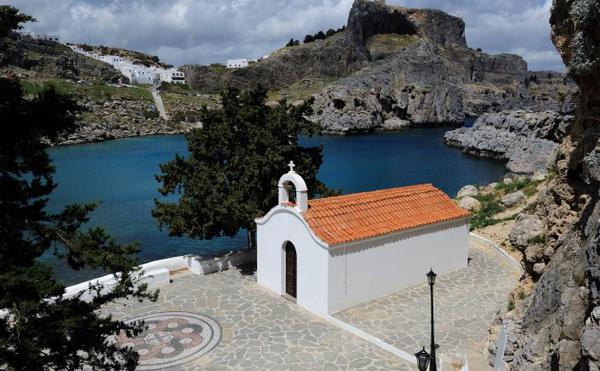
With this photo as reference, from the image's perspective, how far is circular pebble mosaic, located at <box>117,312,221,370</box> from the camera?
14844 millimetres

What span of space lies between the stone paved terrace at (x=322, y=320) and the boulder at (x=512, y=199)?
9.94 m

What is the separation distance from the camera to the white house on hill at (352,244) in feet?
58.1

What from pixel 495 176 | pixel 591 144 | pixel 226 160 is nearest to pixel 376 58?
pixel 495 176

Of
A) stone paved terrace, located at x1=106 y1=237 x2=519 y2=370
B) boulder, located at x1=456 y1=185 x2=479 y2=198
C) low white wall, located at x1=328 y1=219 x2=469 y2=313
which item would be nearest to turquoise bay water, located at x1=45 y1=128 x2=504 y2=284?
stone paved terrace, located at x1=106 y1=237 x2=519 y2=370

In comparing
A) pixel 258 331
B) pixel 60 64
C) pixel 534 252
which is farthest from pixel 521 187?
pixel 60 64

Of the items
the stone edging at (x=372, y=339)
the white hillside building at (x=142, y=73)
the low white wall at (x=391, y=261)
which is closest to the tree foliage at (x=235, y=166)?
the low white wall at (x=391, y=261)

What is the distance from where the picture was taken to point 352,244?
58.5 feet

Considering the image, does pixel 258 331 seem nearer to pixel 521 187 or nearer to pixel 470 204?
pixel 470 204

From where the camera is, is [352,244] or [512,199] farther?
[512,199]

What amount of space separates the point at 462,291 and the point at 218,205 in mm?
9911

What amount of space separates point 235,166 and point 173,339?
8.66 meters

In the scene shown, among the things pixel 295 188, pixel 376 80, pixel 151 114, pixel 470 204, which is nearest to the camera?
pixel 295 188

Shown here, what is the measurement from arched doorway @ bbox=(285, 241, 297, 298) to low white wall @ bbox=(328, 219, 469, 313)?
6.57ft

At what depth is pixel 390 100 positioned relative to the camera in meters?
133
